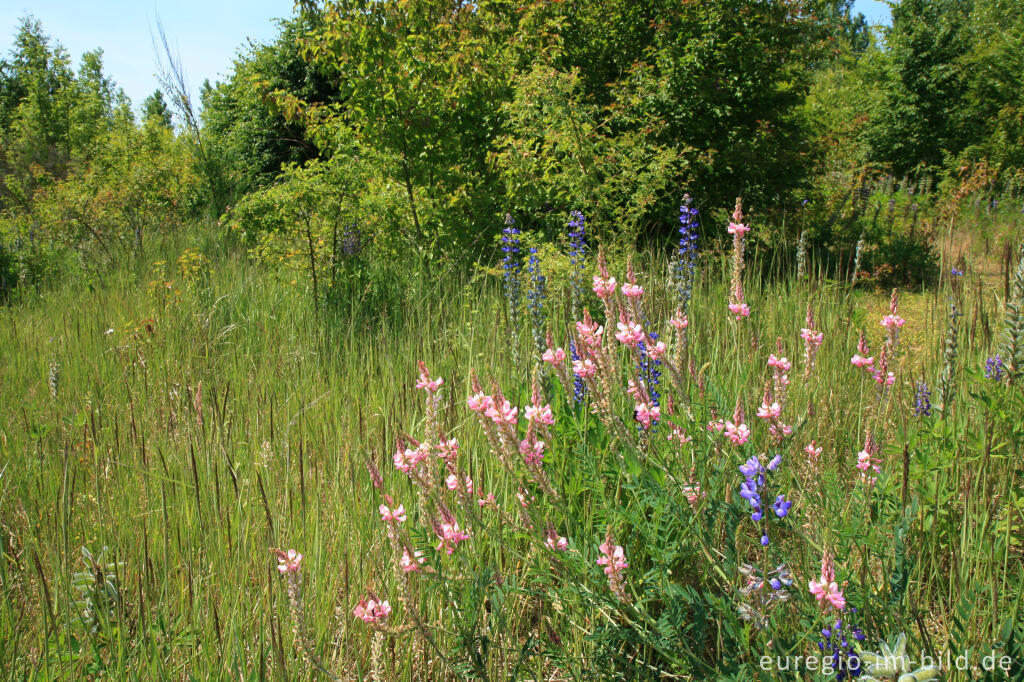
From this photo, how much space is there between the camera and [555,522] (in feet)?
5.74

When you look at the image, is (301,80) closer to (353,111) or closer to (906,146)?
(353,111)

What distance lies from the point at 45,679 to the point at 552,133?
4.14 metres

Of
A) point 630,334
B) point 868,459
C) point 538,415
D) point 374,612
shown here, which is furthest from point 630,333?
point 374,612

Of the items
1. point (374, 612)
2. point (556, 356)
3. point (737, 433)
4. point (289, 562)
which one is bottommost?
point (374, 612)

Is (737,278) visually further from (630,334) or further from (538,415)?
(538,415)

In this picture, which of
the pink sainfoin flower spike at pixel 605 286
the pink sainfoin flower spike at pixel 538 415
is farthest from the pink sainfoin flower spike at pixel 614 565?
the pink sainfoin flower spike at pixel 605 286

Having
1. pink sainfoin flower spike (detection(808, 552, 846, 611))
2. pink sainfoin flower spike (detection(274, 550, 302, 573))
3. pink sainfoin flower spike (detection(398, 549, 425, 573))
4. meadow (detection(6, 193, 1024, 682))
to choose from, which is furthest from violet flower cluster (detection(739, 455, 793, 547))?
pink sainfoin flower spike (detection(274, 550, 302, 573))

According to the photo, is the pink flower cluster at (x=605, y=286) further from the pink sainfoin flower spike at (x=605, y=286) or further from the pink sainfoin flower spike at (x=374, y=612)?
the pink sainfoin flower spike at (x=374, y=612)

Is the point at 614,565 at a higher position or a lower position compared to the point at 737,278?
lower

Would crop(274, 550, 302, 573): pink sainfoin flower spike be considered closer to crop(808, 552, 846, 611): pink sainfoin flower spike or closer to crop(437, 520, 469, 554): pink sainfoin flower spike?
crop(437, 520, 469, 554): pink sainfoin flower spike

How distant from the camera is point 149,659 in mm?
1402

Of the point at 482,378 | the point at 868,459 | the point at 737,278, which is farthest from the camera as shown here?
the point at 482,378

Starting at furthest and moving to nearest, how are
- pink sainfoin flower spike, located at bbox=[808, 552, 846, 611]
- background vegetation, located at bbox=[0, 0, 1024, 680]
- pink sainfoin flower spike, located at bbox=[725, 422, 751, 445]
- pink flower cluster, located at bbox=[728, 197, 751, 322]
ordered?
pink flower cluster, located at bbox=[728, 197, 751, 322] → background vegetation, located at bbox=[0, 0, 1024, 680] → pink sainfoin flower spike, located at bbox=[725, 422, 751, 445] → pink sainfoin flower spike, located at bbox=[808, 552, 846, 611]

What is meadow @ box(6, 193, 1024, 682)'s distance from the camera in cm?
124
